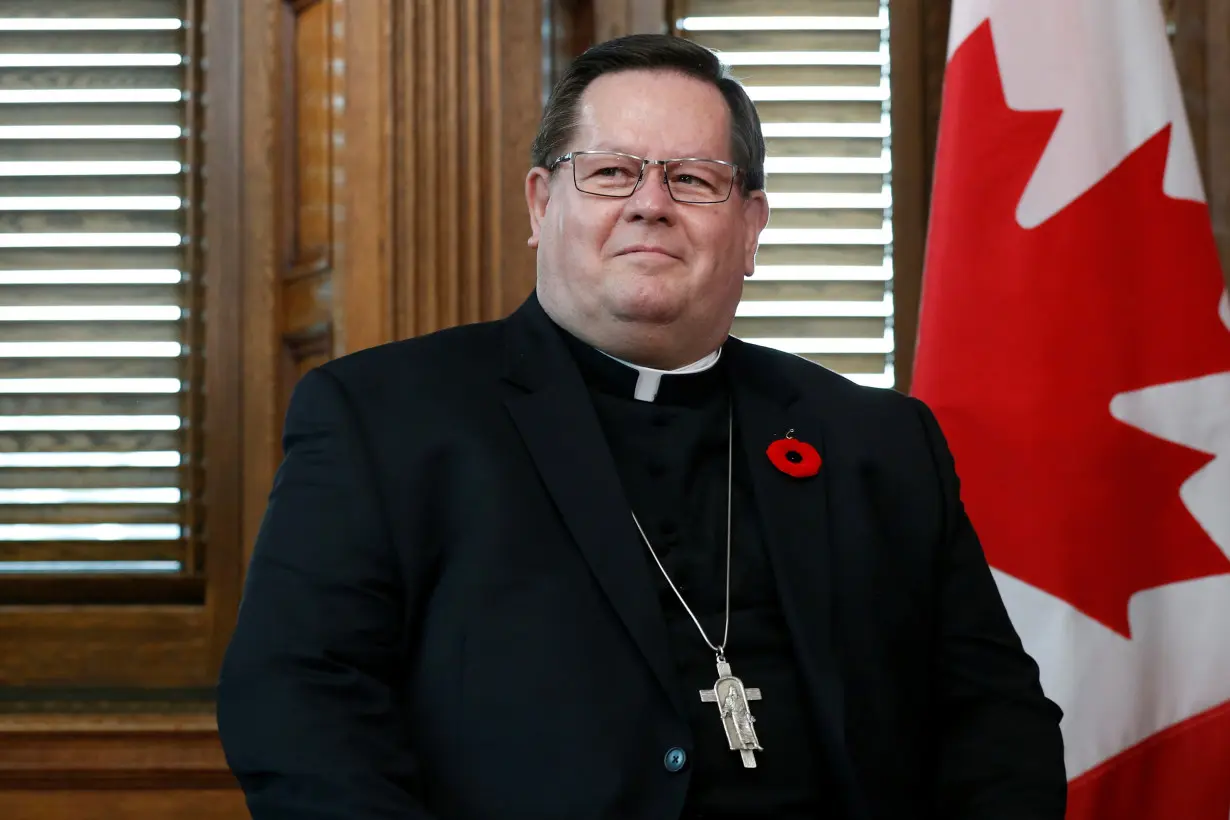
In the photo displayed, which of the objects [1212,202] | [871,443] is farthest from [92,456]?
[1212,202]

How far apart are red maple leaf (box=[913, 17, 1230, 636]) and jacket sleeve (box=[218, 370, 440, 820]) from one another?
110 centimetres

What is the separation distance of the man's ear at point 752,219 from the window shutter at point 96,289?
1.42m

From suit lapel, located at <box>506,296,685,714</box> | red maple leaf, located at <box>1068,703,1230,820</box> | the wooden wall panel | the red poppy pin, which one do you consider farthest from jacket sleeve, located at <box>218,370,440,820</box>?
red maple leaf, located at <box>1068,703,1230,820</box>

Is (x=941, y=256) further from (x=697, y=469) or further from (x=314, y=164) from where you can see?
(x=314, y=164)

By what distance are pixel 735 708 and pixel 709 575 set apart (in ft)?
0.64

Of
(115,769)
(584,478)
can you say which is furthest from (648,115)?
(115,769)

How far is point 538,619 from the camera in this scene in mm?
1461

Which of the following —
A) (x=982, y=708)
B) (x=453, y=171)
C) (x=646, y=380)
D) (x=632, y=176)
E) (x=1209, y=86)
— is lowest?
(x=982, y=708)

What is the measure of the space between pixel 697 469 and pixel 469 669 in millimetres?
463

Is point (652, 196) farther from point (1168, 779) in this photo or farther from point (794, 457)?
point (1168, 779)

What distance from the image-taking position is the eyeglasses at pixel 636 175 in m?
1.65

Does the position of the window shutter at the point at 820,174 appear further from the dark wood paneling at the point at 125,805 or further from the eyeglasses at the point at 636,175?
the dark wood paneling at the point at 125,805

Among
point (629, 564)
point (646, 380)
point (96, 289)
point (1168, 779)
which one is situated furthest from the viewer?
point (96, 289)

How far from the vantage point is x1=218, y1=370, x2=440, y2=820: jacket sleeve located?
1334 mm
